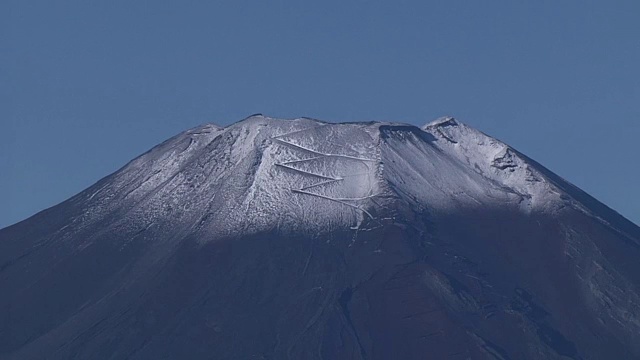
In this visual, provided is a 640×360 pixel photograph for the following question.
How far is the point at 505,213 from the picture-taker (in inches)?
3693

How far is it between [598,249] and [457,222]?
23.4ft

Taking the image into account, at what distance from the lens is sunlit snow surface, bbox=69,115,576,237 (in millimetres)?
91312

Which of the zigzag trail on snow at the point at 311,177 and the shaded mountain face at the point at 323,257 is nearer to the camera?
the shaded mountain face at the point at 323,257

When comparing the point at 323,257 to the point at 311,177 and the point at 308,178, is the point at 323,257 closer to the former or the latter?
the point at 308,178

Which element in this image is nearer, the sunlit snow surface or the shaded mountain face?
the shaded mountain face

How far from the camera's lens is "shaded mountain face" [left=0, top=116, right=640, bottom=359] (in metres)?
82.9

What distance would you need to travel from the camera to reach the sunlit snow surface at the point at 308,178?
300 feet

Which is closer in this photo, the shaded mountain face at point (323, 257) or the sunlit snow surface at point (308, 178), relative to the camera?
the shaded mountain face at point (323, 257)

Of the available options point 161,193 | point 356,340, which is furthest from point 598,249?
point 161,193

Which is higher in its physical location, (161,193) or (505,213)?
(161,193)

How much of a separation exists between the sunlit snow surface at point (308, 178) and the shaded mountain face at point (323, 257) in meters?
0.13

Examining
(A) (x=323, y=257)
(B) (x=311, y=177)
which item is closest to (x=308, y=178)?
(B) (x=311, y=177)

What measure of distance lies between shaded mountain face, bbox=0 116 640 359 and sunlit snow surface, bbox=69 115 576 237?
131 mm

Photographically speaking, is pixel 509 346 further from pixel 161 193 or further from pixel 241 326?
pixel 161 193
